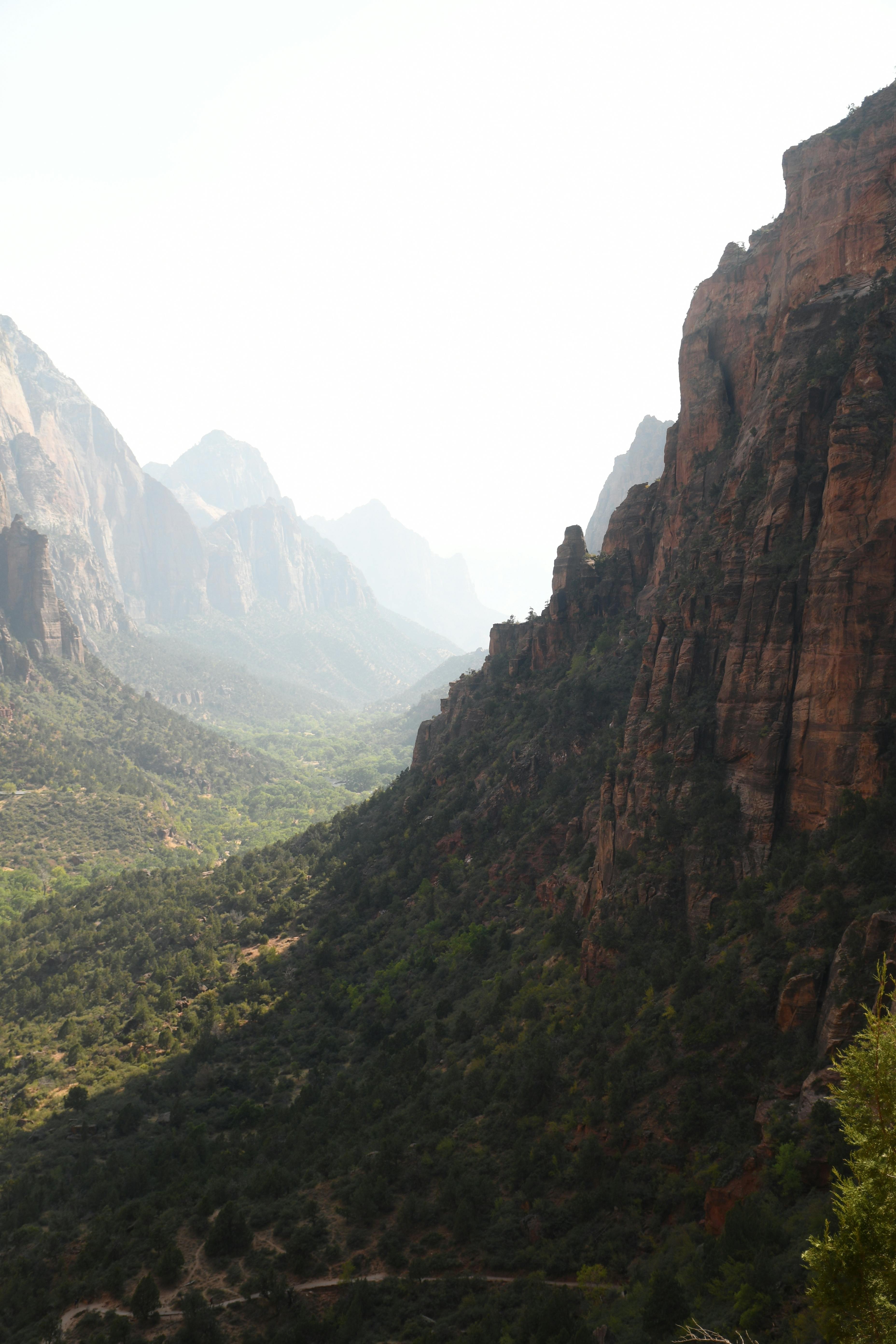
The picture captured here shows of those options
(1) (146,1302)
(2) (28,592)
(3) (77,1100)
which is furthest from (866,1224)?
(2) (28,592)

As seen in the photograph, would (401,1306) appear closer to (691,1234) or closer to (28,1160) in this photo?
(691,1234)

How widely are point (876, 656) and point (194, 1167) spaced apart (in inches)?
1513

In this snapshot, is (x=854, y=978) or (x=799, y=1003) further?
(x=799, y=1003)

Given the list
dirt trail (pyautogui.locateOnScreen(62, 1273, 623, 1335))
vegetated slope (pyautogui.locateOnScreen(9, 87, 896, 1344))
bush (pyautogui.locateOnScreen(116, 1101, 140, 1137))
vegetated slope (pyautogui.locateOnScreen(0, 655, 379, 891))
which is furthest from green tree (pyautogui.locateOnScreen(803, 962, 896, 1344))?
vegetated slope (pyautogui.locateOnScreen(0, 655, 379, 891))

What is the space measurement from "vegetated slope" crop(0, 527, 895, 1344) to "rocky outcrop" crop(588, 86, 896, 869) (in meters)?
3.10

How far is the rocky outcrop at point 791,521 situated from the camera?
1168 inches

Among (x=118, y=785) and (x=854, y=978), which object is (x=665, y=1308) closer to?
(x=854, y=978)

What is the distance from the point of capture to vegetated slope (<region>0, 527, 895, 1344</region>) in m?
22.5

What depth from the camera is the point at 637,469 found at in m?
182

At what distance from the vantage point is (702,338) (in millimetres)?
57719

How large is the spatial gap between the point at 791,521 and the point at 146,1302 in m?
40.4

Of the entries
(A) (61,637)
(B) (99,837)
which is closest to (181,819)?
(B) (99,837)

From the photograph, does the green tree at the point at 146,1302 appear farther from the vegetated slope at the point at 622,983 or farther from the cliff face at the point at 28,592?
the cliff face at the point at 28,592

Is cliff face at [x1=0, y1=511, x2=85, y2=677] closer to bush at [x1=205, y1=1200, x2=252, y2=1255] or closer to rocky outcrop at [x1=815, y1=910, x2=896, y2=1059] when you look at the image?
bush at [x1=205, y1=1200, x2=252, y2=1255]
